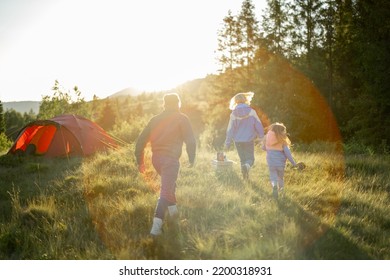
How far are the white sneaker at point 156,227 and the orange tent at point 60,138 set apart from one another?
10.1m

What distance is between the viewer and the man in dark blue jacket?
5121 millimetres

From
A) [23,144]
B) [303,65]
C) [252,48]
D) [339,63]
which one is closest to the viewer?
[23,144]

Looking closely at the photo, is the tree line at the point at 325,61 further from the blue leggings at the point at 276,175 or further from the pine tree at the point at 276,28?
the blue leggings at the point at 276,175

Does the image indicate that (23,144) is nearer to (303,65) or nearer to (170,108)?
(170,108)

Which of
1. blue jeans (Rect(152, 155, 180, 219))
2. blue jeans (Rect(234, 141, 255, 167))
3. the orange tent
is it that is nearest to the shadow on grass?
blue jeans (Rect(152, 155, 180, 219))

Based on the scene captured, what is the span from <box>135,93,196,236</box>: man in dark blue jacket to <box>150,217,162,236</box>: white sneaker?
0.28m

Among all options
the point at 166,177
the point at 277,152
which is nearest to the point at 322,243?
the point at 166,177

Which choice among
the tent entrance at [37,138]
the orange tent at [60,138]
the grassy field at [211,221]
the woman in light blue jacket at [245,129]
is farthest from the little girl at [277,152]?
the tent entrance at [37,138]

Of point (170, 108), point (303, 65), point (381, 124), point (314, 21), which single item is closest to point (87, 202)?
point (170, 108)

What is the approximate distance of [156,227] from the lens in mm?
4766

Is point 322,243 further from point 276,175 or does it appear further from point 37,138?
point 37,138

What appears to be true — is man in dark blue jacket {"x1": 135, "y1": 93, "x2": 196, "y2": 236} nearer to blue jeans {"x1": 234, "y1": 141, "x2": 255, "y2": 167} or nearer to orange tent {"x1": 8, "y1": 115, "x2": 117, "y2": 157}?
blue jeans {"x1": 234, "y1": 141, "x2": 255, "y2": 167}

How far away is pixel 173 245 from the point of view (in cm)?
439

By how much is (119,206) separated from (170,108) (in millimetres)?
1815
